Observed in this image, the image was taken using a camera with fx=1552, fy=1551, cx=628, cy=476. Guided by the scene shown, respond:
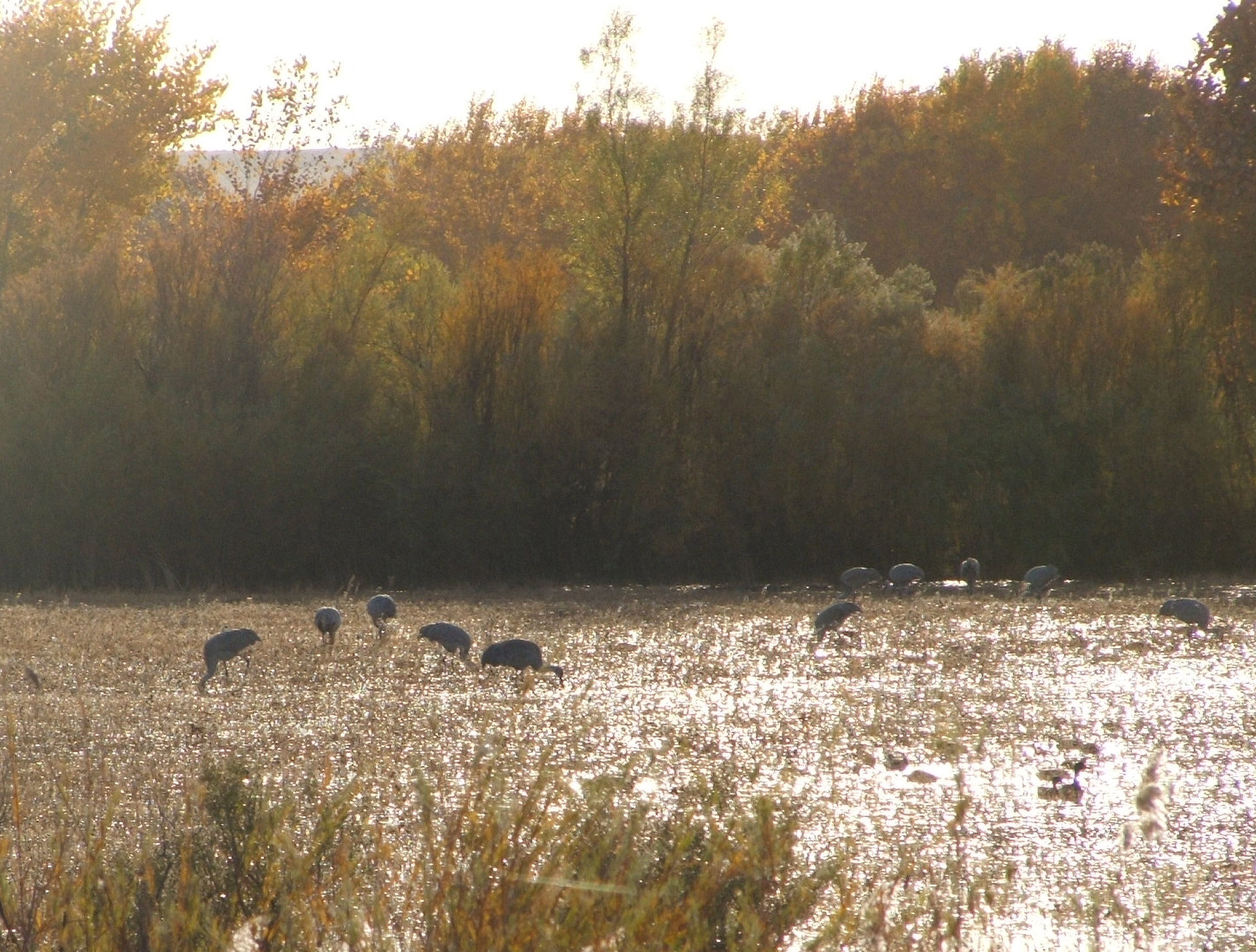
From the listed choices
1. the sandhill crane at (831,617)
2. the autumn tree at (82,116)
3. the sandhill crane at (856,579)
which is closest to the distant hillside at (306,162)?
the autumn tree at (82,116)

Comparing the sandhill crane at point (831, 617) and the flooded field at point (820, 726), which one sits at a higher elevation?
the sandhill crane at point (831, 617)

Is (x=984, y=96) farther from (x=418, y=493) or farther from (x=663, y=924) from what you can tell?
(x=663, y=924)

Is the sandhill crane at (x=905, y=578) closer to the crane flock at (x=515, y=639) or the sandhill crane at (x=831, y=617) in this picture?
the crane flock at (x=515, y=639)

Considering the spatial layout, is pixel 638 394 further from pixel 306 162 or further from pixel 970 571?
pixel 306 162

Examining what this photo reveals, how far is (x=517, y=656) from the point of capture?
8500mm

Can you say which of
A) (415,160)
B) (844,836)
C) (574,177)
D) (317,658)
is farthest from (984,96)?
(844,836)

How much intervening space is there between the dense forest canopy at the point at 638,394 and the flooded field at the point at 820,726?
5.33 m

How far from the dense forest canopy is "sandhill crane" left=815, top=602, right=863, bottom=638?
808 cm

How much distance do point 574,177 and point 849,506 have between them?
5.47 m

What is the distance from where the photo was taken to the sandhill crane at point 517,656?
27.8 feet

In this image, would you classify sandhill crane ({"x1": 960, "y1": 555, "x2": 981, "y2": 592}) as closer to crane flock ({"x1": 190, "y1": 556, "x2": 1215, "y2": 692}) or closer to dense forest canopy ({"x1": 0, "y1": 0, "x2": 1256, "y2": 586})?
crane flock ({"x1": 190, "y1": 556, "x2": 1215, "y2": 692})

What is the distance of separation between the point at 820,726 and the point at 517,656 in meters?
1.97

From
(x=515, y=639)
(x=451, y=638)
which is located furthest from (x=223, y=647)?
(x=515, y=639)

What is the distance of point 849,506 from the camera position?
1903 cm
